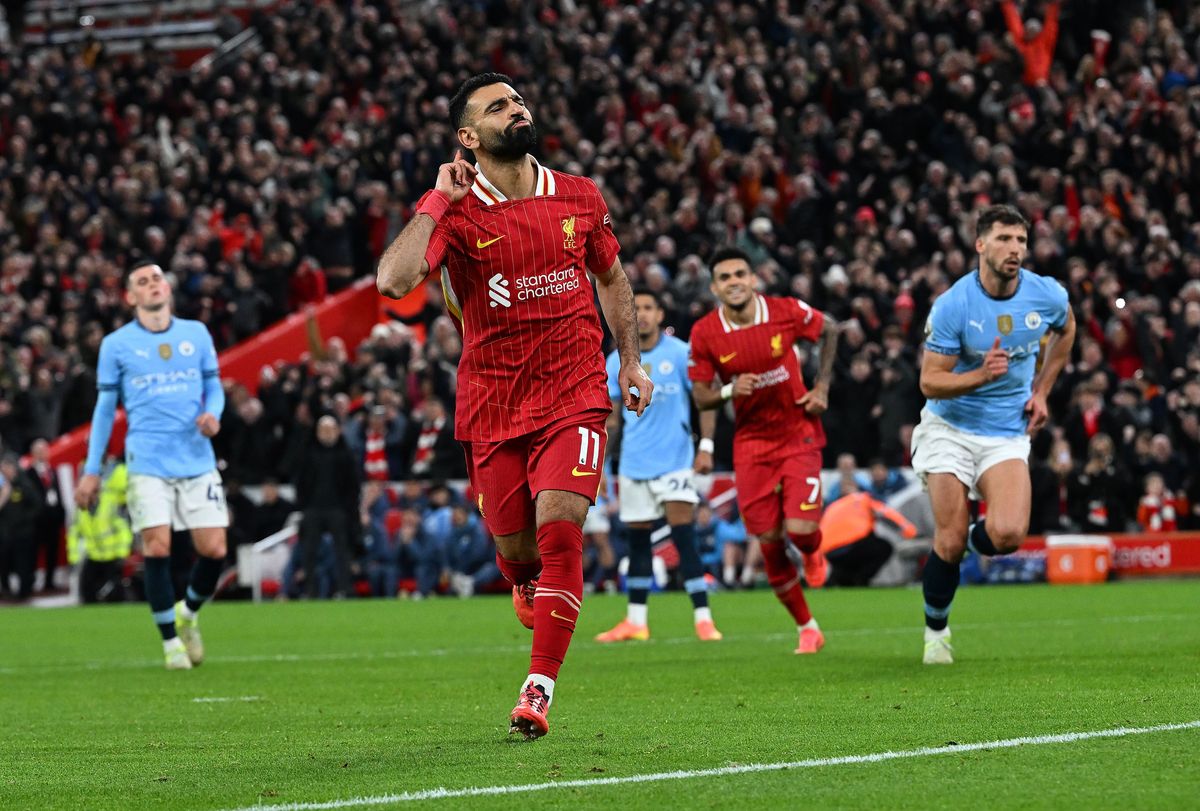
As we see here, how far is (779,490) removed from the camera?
12.8 meters

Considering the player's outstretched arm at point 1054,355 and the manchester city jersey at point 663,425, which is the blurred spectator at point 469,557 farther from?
the player's outstretched arm at point 1054,355

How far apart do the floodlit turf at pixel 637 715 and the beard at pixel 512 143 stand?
2.35 metres

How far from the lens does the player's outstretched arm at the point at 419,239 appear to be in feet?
23.9

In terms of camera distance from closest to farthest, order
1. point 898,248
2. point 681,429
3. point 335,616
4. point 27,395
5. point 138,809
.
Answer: point 138,809
point 681,429
point 335,616
point 898,248
point 27,395

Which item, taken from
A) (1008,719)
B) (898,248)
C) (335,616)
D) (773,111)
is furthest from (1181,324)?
(1008,719)

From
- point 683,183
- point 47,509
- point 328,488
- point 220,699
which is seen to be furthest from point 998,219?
point 47,509

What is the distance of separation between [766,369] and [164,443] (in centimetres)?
414

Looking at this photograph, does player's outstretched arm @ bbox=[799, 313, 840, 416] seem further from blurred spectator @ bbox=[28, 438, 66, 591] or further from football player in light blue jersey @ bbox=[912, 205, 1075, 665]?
blurred spectator @ bbox=[28, 438, 66, 591]

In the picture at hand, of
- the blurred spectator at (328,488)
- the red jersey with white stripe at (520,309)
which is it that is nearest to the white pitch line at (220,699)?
the red jersey with white stripe at (520,309)

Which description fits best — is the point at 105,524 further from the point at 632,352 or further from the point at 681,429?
the point at 632,352

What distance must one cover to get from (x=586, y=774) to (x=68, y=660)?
9.19m

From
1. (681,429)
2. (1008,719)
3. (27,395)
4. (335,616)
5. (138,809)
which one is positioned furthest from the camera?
(27,395)

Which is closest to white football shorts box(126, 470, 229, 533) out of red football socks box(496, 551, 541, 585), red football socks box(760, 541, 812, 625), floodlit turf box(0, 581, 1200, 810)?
floodlit turf box(0, 581, 1200, 810)

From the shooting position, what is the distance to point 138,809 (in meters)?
6.09
